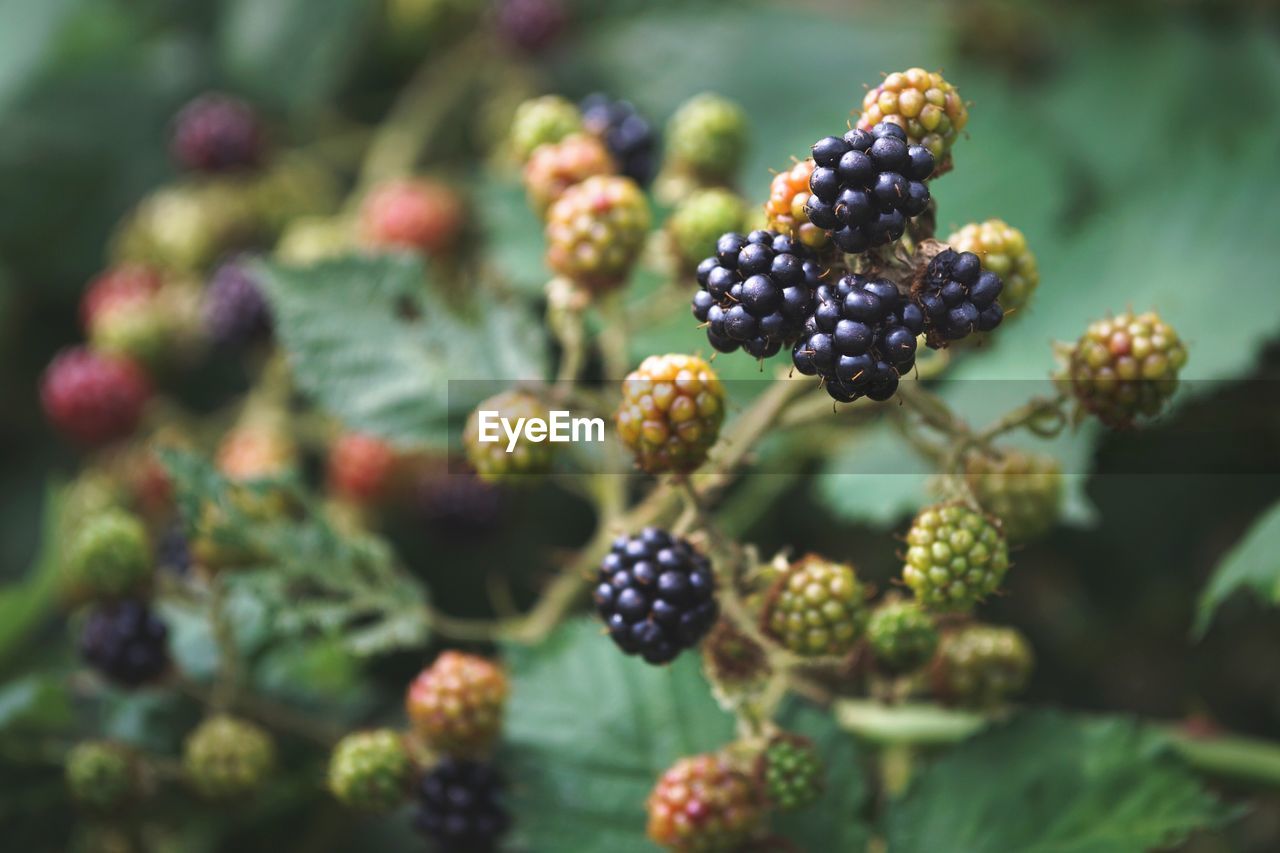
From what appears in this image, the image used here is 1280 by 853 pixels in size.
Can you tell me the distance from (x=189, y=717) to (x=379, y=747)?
390 millimetres

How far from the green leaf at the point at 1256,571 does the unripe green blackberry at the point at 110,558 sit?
118 centimetres

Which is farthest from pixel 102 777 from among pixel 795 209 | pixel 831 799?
pixel 795 209

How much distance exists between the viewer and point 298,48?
223 cm

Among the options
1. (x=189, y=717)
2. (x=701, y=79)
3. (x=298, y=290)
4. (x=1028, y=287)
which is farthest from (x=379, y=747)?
(x=701, y=79)

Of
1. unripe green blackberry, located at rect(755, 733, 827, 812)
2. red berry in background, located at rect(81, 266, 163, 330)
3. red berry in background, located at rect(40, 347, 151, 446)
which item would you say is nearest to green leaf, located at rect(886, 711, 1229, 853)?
unripe green blackberry, located at rect(755, 733, 827, 812)

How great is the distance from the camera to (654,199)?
1.71 meters

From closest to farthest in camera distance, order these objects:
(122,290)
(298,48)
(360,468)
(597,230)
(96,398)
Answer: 1. (597,230)
2. (360,468)
3. (96,398)
4. (122,290)
5. (298,48)

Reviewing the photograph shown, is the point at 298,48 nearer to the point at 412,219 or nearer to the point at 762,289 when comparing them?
the point at 412,219

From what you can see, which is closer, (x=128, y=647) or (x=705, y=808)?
(x=705, y=808)

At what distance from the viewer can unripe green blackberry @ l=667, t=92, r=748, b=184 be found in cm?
157

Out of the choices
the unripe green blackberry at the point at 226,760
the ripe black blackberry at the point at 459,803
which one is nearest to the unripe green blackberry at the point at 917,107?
the ripe black blackberry at the point at 459,803

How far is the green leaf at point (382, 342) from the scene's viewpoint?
153 cm

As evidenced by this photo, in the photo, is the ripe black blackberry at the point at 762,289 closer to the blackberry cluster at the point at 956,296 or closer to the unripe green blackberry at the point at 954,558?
the blackberry cluster at the point at 956,296

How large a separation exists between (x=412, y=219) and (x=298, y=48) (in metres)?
0.52
